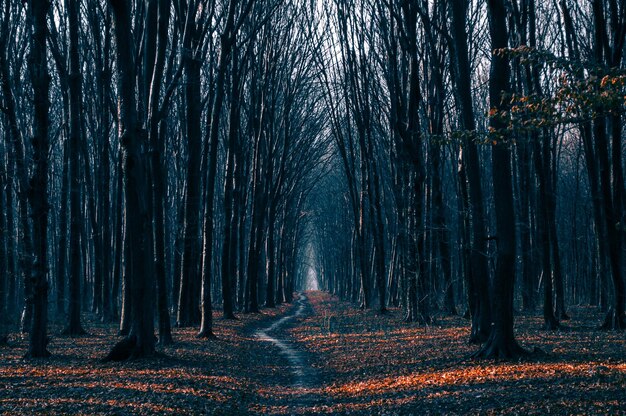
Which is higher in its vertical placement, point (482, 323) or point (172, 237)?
point (172, 237)

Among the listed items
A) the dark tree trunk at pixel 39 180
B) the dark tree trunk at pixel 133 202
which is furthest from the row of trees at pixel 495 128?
the dark tree trunk at pixel 39 180

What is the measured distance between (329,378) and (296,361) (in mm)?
3544

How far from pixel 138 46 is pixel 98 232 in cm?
1137

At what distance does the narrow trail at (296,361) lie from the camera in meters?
13.2

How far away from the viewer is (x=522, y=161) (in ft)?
83.9

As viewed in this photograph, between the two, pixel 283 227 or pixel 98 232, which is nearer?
pixel 98 232

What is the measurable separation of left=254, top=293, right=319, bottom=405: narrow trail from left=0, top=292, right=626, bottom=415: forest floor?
0.06m

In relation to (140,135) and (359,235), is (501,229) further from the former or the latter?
(359,235)

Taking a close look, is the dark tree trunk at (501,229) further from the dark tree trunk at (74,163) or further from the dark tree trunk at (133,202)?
the dark tree trunk at (74,163)

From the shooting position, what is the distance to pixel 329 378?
15000 millimetres

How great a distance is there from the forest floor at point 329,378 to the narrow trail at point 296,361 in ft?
0.19

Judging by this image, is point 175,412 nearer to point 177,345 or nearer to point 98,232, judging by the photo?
point 177,345

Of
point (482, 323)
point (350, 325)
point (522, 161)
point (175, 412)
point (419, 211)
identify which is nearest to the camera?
point (175, 412)

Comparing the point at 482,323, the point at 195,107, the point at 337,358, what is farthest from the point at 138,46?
the point at 482,323
